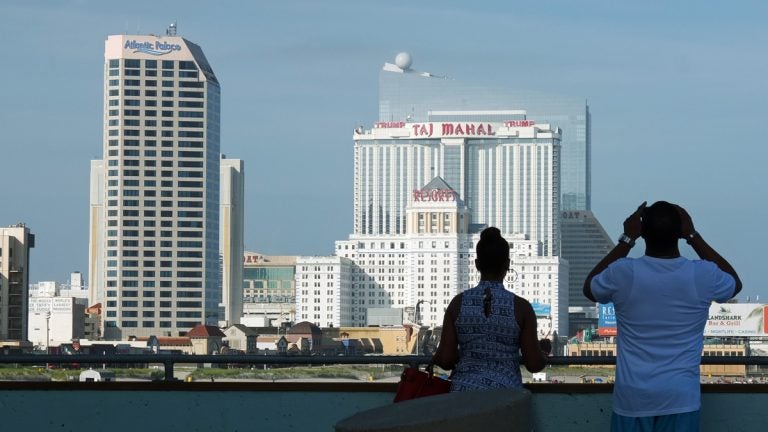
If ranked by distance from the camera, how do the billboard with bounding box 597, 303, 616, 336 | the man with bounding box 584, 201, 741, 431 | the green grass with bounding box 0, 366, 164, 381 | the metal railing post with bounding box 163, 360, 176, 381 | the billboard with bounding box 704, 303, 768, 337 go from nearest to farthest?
the man with bounding box 584, 201, 741, 431 → the metal railing post with bounding box 163, 360, 176, 381 → the green grass with bounding box 0, 366, 164, 381 → the billboard with bounding box 704, 303, 768, 337 → the billboard with bounding box 597, 303, 616, 336

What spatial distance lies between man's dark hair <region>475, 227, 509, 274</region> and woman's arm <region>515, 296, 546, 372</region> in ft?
0.56

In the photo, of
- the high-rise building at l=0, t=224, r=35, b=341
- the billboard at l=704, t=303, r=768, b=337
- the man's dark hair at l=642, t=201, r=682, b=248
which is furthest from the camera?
the billboard at l=704, t=303, r=768, b=337

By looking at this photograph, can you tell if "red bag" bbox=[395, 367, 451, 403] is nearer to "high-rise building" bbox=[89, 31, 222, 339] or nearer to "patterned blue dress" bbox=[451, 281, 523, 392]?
"patterned blue dress" bbox=[451, 281, 523, 392]

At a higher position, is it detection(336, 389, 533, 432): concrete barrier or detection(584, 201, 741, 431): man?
detection(584, 201, 741, 431): man

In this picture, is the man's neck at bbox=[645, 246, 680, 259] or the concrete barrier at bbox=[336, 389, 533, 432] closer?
the concrete barrier at bbox=[336, 389, 533, 432]

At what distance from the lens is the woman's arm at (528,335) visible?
712 cm

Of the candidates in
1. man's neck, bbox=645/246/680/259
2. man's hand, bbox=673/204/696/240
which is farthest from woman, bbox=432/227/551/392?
man's hand, bbox=673/204/696/240

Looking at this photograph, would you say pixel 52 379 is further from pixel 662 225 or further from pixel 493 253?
pixel 662 225

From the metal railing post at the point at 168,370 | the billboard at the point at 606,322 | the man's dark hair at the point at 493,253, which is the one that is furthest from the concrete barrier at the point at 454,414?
the billboard at the point at 606,322

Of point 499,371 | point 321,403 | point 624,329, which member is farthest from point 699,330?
point 321,403

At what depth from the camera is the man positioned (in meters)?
6.80

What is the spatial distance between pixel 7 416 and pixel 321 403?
5.23ft

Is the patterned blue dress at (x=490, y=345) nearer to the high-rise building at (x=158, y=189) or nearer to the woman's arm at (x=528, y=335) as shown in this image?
the woman's arm at (x=528, y=335)

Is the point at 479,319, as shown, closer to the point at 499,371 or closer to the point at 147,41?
the point at 499,371
